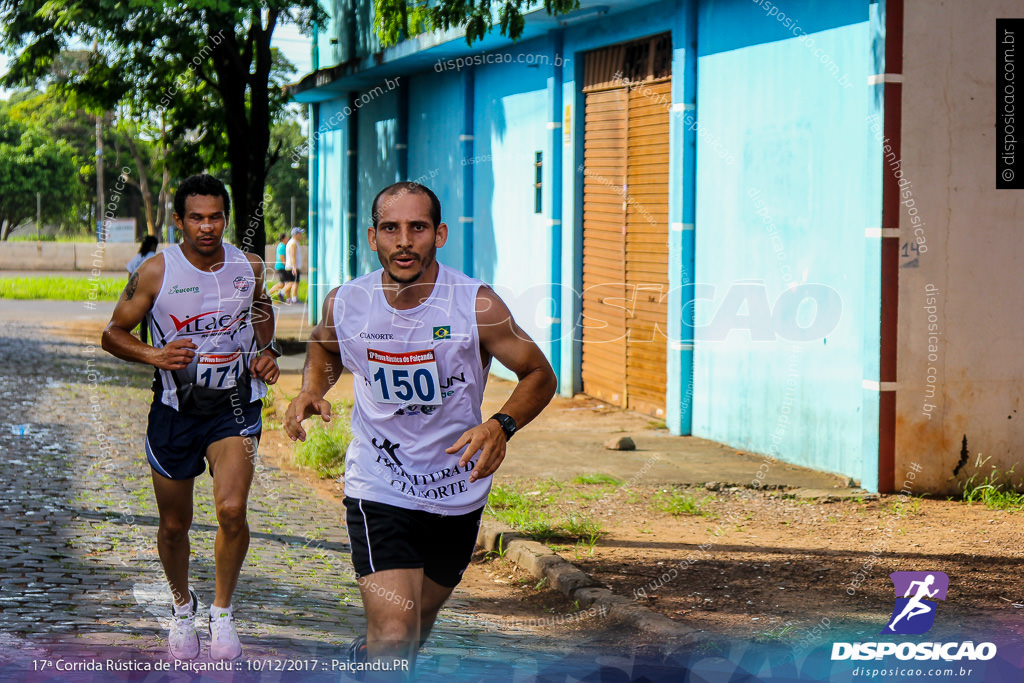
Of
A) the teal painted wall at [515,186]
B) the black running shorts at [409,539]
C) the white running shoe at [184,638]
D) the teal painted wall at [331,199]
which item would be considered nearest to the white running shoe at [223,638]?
the white running shoe at [184,638]

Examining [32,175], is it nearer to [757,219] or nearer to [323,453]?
[323,453]

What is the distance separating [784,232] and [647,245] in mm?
2499

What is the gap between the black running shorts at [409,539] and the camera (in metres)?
4.29

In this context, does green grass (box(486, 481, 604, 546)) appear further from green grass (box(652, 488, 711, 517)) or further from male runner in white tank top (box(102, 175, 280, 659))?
male runner in white tank top (box(102, 175, 280, 659))

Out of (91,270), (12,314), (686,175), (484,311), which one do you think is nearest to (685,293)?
(686,175)

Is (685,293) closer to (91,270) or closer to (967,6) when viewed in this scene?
(967,6)

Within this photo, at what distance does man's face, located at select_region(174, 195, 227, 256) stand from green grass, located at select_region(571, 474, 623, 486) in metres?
4.41

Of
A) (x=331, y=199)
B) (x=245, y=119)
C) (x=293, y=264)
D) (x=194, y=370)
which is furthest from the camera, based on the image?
(x=293, y=264)

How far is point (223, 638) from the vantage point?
211 inches

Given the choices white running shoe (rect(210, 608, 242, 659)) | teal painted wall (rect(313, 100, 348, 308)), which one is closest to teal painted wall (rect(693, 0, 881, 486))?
white running shoe (rect(210, 608, 242, 659))

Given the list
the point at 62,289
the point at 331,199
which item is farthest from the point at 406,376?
the point at 62,289

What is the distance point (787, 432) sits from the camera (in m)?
10.0

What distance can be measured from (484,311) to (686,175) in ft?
24.5

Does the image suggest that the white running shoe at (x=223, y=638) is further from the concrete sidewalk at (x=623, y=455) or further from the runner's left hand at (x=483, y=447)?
the concrete sidewalk at (x=623, y=455)
